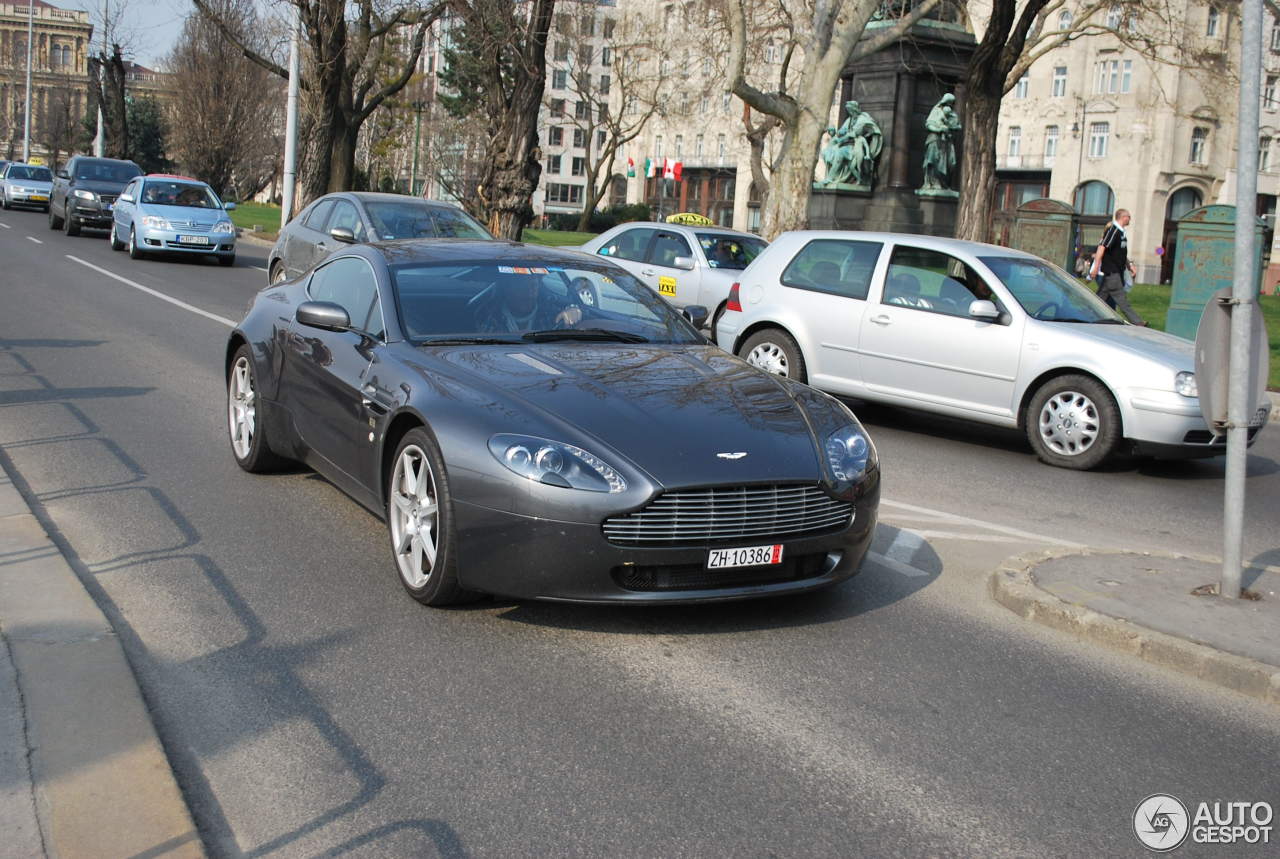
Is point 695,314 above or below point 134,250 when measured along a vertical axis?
below

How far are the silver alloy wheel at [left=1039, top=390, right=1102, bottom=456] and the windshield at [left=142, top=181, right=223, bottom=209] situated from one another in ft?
67.6

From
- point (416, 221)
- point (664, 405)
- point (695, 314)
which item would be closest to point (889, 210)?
point (416, 221)

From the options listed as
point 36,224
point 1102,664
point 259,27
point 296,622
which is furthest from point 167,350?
point 259,27

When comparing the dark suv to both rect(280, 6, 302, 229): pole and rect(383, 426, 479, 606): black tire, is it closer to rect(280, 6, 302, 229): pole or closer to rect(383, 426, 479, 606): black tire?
rect(280, 6, 302, 229): pole

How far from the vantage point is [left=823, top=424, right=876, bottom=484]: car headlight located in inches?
215

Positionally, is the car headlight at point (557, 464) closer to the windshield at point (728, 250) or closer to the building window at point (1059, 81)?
the windshield at point (728, 250)

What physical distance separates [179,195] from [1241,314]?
2410 centimetres

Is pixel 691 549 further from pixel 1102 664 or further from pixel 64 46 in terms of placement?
pixel 64 46

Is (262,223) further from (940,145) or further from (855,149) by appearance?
(940,145)

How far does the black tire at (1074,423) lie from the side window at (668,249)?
21.9 ft

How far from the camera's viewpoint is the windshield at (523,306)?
6.34m

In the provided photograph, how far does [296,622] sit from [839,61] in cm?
2036

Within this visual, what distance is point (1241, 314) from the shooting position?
5.82 m

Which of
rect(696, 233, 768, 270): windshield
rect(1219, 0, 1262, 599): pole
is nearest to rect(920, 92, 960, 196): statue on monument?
rect(696, 233, 768, 270): windshield
